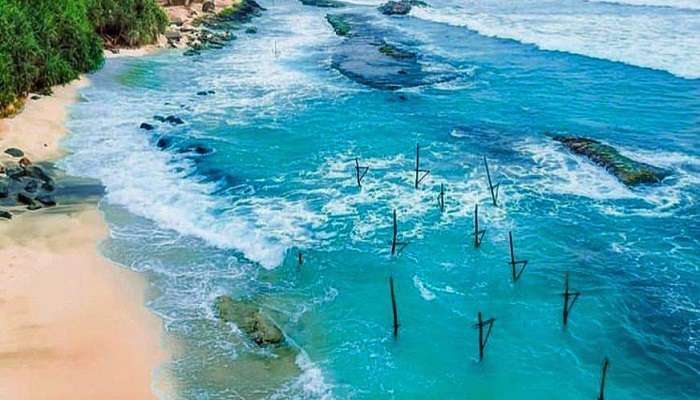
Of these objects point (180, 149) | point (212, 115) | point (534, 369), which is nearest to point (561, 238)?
point (534, 369)

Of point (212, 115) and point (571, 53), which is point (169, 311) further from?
point (571, 53)

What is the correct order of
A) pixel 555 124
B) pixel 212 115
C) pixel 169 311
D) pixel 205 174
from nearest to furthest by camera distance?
pixel 169 311 → pixel 205 174 → pixel 555 124 → pixel 212 115

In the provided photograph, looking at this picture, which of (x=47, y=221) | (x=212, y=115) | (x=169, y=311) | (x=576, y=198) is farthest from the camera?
(x=212, y=115)

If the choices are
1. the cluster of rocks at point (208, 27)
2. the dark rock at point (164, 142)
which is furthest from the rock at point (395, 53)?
the dark rock at point (164, 142)

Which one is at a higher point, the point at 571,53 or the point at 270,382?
the point at 571,53

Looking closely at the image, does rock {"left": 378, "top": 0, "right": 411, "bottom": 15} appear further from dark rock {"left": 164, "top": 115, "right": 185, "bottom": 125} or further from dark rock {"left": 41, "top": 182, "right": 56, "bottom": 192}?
dark rock {"left": 41, "top": 182, "right": 56, "bottom": 192}

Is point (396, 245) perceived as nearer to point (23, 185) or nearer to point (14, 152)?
point (23, 185)
